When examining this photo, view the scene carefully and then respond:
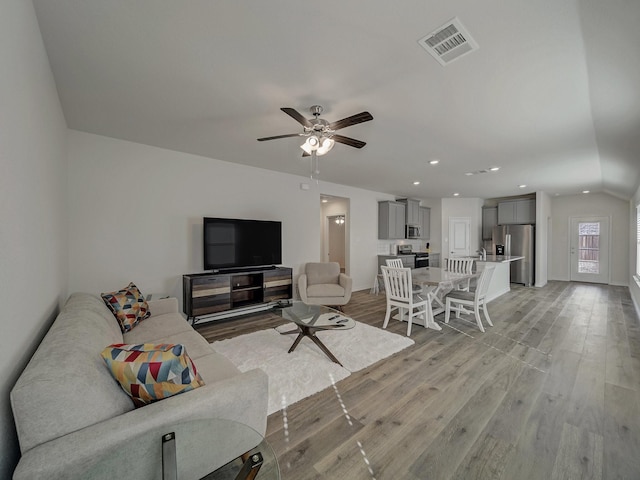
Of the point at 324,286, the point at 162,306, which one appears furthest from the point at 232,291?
the point at 324,286

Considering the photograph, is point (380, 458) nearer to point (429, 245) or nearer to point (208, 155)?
point (208, 155)

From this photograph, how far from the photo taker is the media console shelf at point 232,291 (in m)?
3.73

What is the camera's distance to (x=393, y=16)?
1.49 m

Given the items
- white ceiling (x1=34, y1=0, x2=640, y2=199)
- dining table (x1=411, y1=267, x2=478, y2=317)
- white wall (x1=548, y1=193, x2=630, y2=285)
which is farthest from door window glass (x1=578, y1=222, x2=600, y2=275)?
dining table (x1=411, y1=267, x2=478, y2=317)

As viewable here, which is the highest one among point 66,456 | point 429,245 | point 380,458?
point 429,245

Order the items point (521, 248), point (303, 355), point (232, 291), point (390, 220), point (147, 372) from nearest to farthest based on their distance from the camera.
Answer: point (147, 372), point (303, 355), point (232, 291), point (390, 220), point (521, 248)

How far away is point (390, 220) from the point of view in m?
6.96

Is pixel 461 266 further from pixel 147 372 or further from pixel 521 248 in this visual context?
pixel 147 372

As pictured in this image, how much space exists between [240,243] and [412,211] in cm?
538

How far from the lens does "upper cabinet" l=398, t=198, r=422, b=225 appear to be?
24.8 feet

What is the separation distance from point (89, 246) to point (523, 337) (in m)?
5.83

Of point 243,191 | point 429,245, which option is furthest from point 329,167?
point 429,245

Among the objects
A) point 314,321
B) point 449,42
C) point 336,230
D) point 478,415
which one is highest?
point 449,42

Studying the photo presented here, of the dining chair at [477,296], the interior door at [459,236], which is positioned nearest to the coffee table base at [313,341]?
the dining chair at [477,296]
